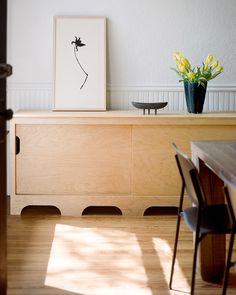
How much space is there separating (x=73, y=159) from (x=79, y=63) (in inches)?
35.2

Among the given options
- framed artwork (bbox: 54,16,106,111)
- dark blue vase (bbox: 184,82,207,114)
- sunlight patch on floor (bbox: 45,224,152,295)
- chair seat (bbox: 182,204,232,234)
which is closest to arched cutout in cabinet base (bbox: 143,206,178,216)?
sunlight patch on floor (bbox: 45,224,152,295)

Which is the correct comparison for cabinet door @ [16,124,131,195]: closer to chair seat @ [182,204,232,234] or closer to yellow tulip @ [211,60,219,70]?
yellow tulip @ [211,60,219,70]

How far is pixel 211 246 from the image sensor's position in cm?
320

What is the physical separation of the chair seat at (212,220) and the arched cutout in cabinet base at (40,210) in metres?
1.93

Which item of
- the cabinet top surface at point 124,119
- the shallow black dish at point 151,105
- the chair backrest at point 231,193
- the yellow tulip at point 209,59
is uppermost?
the yellow tulip at point 209,59

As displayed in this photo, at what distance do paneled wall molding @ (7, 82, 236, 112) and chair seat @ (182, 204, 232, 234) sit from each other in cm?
214

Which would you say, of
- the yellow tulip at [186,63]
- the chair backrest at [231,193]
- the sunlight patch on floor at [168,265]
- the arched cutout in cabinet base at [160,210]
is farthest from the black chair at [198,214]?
the yellow tulip at [186,63]

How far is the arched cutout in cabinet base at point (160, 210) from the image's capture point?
4.64m

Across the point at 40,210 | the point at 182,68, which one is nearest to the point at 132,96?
the point at 182,68

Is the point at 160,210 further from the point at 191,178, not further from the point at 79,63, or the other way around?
the point at 191,178

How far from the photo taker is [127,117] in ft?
14.5

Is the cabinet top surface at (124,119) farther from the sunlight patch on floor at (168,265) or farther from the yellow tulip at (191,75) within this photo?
the sunlight patch on floor at (168,265)

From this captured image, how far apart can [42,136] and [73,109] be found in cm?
49

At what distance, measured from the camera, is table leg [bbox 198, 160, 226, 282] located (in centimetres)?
318
